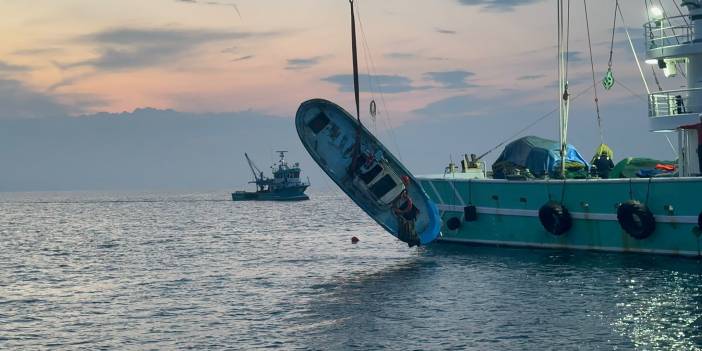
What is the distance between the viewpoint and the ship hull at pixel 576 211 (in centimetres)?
3400

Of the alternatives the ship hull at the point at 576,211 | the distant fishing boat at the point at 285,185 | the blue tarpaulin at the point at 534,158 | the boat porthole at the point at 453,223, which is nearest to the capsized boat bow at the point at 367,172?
the ship hull at the point at 576,211

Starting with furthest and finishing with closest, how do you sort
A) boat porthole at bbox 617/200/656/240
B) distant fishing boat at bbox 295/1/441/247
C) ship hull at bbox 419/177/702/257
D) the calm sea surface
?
1. distant fishing boat at bbox 295/1/441/247
2. boat porthole at bbox 617/200/656/240
3. ship hull at bbox 419/177/702/257
4. the calm sea surface

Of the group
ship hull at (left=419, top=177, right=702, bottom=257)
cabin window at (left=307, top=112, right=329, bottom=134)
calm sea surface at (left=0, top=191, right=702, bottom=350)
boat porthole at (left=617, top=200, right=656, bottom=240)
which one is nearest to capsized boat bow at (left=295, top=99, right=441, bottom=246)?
cabin window at (left=307, top=112, right=329, bottom=134)

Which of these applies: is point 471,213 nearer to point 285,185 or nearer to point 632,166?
point 632,166

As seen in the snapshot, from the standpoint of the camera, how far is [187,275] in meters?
42.1

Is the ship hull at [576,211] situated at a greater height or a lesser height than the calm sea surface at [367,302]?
greater

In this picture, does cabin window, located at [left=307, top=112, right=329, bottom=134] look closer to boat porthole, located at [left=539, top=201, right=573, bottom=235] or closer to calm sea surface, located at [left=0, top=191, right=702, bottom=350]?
calm sea surface, located at [left=0, top=191, right=702, bottom=350]

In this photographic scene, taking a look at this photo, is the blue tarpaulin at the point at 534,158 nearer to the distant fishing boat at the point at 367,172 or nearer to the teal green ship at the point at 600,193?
the teal green ship at the point at 600,193

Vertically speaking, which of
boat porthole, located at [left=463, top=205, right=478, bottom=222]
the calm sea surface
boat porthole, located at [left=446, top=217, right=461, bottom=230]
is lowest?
the calm sea surface

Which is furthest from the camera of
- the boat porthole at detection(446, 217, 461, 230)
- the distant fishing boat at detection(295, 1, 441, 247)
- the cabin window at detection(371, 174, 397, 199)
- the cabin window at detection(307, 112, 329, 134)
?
the boat porthole at detection(446, 217, 461, 230)

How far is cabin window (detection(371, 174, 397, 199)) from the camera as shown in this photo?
4159 cm

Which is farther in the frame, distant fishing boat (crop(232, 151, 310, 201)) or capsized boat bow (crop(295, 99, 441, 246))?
distant fishing boat (crop(232, 151, 310, 201))

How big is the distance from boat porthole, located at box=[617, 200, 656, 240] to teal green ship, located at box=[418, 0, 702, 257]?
0.04 meters

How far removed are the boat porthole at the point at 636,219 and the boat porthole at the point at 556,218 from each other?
329 centimetres
